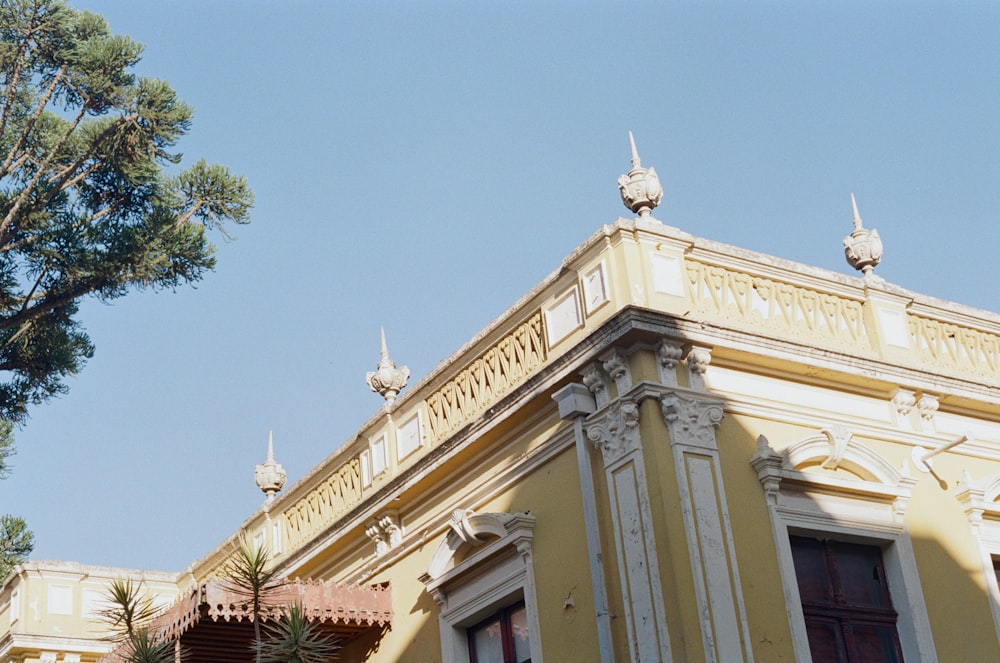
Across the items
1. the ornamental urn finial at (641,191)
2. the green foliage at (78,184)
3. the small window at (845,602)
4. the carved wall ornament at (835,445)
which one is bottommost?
the small window at (845,602)

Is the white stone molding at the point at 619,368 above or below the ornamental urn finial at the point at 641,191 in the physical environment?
below

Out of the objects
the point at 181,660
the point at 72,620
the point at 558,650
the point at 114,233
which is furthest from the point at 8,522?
the point at 558,650

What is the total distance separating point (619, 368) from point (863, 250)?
3.34 m

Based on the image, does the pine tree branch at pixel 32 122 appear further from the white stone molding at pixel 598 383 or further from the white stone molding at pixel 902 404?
the white stone molding at pixel 902 404

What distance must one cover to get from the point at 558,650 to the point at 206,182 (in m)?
8.33

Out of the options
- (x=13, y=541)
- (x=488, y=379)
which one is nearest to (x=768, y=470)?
(x=488, y=379)

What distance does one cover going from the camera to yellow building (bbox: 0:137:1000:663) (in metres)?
10.9

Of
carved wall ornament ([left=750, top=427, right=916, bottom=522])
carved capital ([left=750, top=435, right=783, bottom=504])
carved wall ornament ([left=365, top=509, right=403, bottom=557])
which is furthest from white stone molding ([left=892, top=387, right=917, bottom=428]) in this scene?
carved wall ornament ([left=365, top=509, right=403, bottom=557])

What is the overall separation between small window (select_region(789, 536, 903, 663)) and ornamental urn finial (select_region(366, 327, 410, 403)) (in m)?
4.93

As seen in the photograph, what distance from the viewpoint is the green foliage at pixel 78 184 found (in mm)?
16531

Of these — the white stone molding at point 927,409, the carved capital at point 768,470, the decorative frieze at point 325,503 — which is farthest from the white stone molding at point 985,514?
the decorative frieze at point 325,503

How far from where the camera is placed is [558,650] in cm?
1155

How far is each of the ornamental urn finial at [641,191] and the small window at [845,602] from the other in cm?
305

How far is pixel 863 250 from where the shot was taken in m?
13.4
